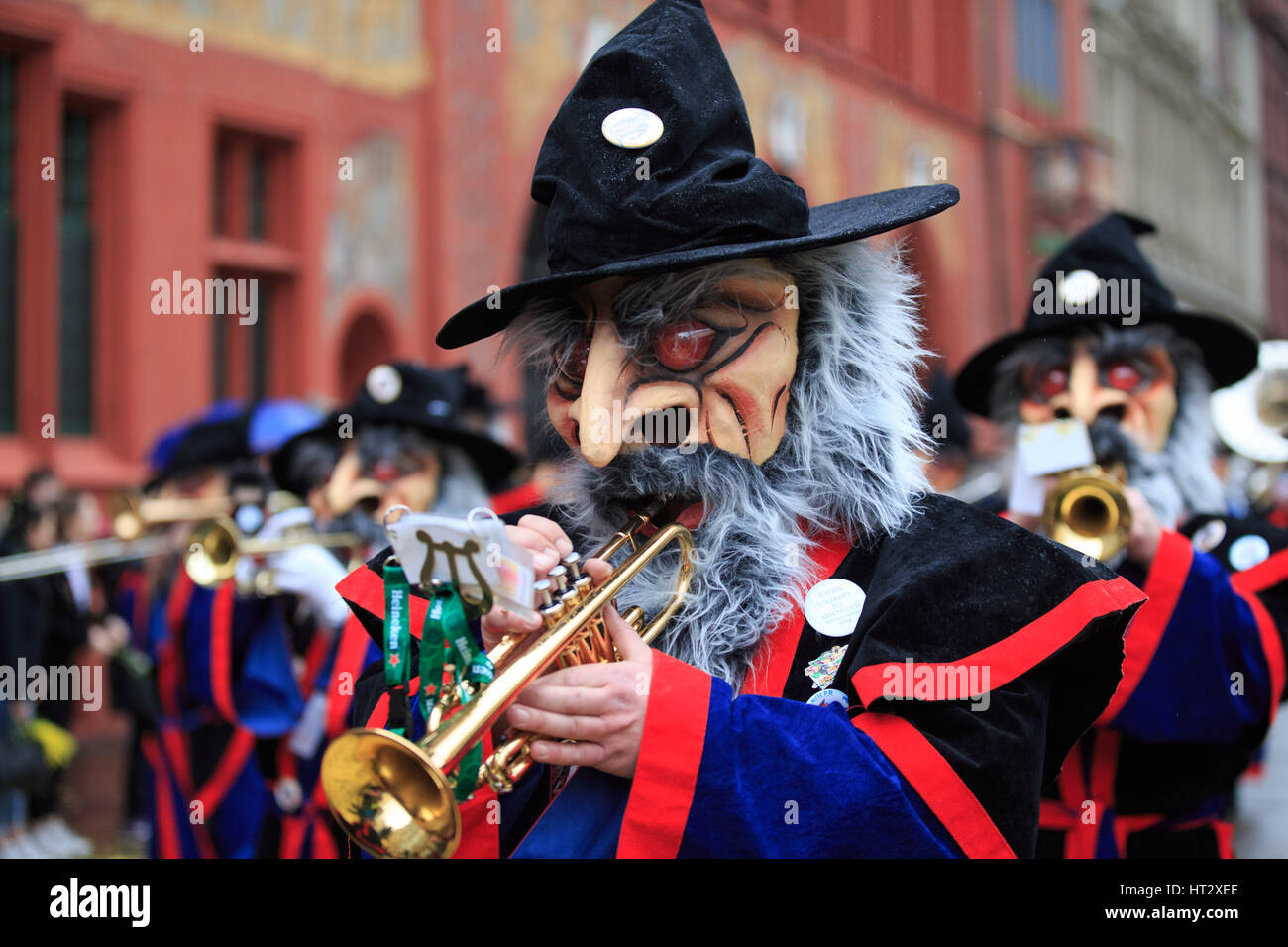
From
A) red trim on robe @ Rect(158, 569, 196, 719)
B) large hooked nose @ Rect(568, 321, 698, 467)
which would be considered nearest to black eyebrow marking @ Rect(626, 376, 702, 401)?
large hooked nose @ Rect(568, 321, 698, 467)

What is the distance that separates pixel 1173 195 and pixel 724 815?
32761 mm

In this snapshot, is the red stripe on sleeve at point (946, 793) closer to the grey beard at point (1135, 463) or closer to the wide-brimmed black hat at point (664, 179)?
the wide-brimmed black hat at point (664, 179)

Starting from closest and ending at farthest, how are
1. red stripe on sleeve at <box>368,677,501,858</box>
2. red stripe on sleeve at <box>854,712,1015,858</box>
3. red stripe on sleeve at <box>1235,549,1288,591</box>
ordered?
red stripe on sleeve at <box>854,712,1015,858</box> → red stripe on sleeve at <box>368,677,501,858</box> → red stripe on sleeve at <box>1235,549,1288,591</box>

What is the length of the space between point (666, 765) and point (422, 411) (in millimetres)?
3126

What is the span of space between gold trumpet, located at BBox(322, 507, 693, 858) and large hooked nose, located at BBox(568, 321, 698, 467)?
327mm

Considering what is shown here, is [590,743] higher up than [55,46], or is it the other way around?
[55,46]

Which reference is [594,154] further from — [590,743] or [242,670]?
[242,670]

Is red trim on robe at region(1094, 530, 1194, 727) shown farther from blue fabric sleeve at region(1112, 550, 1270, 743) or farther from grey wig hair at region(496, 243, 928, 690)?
grey wig hair at region(496, 243, 928, 690)

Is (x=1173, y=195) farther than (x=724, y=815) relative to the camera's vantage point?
Yes

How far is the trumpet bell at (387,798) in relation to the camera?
162cm

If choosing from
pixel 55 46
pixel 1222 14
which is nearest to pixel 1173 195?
pixel 1222 14

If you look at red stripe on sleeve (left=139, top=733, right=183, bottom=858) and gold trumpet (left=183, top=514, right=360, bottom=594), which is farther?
red stripe on sleeve (left=139, top=733, right=183, bottom=858)

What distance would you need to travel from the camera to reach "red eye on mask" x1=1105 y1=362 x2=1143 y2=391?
3.67 m
